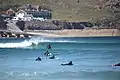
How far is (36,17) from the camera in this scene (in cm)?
6475

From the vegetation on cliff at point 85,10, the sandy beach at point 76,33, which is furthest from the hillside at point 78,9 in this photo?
the sandy beach at point 76,33

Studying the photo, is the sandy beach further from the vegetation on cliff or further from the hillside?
the hillside

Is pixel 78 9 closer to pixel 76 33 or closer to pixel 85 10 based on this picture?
pixel 85 10

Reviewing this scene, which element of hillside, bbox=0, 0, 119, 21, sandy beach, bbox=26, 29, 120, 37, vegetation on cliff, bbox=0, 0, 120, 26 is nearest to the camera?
sandy beach, bbox=26, 29, 120, 37

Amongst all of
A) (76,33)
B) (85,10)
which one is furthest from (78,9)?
(76,33)

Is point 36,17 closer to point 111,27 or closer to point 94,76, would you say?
point 111,27

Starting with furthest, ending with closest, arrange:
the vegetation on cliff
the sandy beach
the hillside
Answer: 1. the hillside
2. the vegetation on cliff
3. the sandy beach

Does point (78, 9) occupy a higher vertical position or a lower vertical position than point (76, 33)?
higher

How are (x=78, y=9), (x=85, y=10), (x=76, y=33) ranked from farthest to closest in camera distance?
1. (x=85, y=10)
2. (x=78, y=9)
3. (x=76, y=33)

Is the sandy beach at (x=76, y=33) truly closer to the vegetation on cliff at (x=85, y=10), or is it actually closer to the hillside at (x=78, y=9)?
the vegetation on cliff at (x=85, y=10)

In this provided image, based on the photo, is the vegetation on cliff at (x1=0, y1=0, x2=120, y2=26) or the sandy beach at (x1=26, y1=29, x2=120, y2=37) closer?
the sandy beach at (x1=26, y1=29, x2=120, y2=37)

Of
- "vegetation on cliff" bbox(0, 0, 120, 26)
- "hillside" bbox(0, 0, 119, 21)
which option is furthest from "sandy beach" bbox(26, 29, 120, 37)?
"hillside" bbox(0, 0, 119, 21)

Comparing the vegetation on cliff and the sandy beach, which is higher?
the vegetation on cliff

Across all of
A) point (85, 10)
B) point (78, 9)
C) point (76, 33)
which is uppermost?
point (78, 9)
